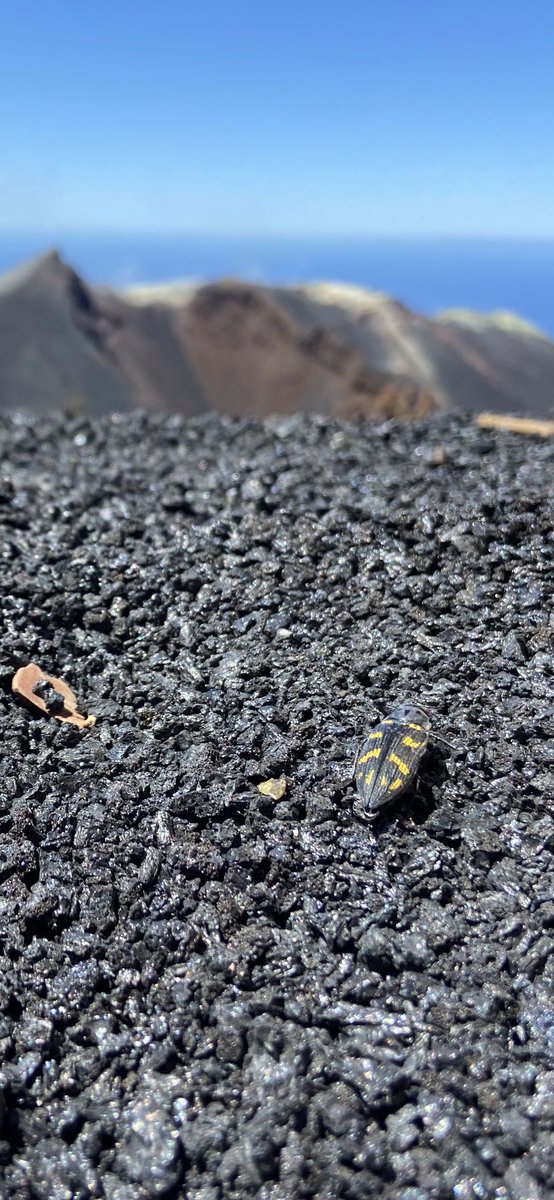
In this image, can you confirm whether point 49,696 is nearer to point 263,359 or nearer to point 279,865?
point 279,865

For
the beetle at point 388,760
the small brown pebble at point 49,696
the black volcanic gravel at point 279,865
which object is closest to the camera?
the black volcanic gravel at point 279,865

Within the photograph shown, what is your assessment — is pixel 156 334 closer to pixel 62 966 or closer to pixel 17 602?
pixel 17 602

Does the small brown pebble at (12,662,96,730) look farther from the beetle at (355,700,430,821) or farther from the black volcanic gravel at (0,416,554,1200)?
the beetle at (355,700,430,821)

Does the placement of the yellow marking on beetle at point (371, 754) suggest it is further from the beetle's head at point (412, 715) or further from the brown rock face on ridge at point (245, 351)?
the brown rock face on ridge at point (245, 351)

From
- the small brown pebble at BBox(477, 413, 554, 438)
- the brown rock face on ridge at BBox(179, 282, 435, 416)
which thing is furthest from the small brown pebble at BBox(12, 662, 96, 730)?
the brown rock face on ridge at BBox(179, 282, 435, 416)

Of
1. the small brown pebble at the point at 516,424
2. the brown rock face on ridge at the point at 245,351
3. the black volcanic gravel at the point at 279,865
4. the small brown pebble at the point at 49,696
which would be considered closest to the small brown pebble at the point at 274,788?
the black volcanic gravel at the point at 279,865

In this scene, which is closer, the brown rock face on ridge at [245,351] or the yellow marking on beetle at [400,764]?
the yellow marking on beetle at [400,764]

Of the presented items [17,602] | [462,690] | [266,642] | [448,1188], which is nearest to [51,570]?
[17,602]
